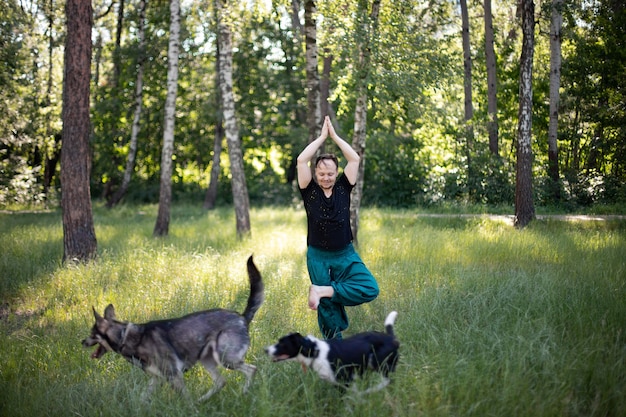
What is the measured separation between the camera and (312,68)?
1212cm

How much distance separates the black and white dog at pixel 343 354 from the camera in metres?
4.20

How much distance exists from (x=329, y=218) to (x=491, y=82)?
16.9 m

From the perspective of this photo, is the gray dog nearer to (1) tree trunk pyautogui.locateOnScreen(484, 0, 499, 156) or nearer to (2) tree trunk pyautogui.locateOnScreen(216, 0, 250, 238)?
(2) tree trunk pyautogui.locateOnScreen(216, 0, 250, 238)

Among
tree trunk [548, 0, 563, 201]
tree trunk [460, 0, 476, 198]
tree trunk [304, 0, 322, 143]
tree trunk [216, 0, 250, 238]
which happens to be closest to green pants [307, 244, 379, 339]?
tree trunk [304, 0, 322, 143]

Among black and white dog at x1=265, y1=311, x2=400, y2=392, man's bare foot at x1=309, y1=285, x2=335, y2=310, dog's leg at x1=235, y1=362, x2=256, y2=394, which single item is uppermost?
man's bare foot at x1=309, y1=285, x2=335, y2=310

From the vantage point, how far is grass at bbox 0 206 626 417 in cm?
437

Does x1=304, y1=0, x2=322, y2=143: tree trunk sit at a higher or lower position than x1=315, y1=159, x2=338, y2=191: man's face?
higher

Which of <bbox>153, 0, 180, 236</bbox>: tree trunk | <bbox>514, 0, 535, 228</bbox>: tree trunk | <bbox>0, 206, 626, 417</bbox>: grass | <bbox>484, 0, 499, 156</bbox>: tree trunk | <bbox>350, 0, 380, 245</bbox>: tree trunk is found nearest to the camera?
<bbox>0, 206, 626, 417</bbox>: grass

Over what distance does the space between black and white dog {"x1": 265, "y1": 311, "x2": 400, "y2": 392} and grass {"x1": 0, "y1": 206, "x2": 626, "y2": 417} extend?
0.19 m

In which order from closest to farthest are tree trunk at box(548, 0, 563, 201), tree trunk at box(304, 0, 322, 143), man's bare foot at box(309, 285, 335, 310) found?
man's bare foot at box(309, 285, 335, 310)
tree trunk at box(304, 0, 322, 143)
tree trunk at box(548, 0, 563, 201)

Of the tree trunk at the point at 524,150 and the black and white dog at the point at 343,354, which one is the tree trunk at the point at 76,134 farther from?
the tree trunk at the point at 524,150

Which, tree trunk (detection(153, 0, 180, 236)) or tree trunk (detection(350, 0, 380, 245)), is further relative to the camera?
tree trunk (detection(153, 0, 180, 236))

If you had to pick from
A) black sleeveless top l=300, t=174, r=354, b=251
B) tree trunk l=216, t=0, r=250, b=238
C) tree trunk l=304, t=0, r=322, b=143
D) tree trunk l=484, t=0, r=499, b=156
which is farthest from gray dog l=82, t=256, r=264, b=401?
tree trunk l=484, t=0, r=499, b=156

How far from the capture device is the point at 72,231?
1041 centimetres
